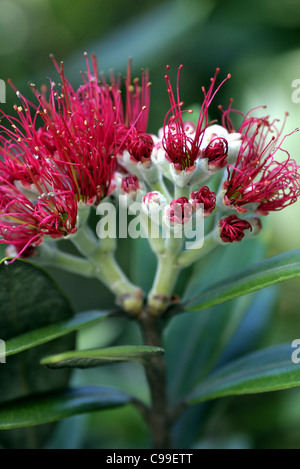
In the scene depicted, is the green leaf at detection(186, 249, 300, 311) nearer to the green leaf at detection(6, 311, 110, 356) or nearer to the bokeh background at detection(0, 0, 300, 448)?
the green leaf at detection(6, 311, 110, 356)

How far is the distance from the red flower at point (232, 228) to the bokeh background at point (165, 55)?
0.74 m

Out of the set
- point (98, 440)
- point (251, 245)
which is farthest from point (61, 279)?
point (251, 245)

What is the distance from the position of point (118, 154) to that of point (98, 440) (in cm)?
101

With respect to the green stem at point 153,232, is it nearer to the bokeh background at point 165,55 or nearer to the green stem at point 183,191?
the green stem at point 183,191

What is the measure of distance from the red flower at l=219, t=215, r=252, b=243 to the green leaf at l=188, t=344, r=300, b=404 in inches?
10.8

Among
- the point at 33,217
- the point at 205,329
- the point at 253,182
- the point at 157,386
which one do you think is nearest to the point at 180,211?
the point at 253,182

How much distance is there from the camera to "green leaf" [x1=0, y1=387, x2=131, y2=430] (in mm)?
1037

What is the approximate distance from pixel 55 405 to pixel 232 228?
498 millimetres

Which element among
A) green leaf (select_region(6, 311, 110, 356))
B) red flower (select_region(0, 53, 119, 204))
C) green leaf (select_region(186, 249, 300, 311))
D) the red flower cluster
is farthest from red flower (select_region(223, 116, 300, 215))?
green leaf (select_region(6, 311, 110, 356))

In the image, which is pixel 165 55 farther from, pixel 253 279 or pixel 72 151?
pixel 253 279

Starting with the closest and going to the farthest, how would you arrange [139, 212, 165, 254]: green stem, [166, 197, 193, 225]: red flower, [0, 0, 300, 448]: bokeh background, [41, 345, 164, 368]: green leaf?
1. [41, 345, 164, 368]: green leaf
2. [166, 197, 193, 225]: red flower
3. [139, 212, 165, 254]: green stem
4. [0, 0, 300, 448]: bokeh background

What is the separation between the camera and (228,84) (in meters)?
2.00

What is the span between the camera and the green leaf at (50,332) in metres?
1.00

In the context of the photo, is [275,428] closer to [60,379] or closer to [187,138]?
[60,379]
